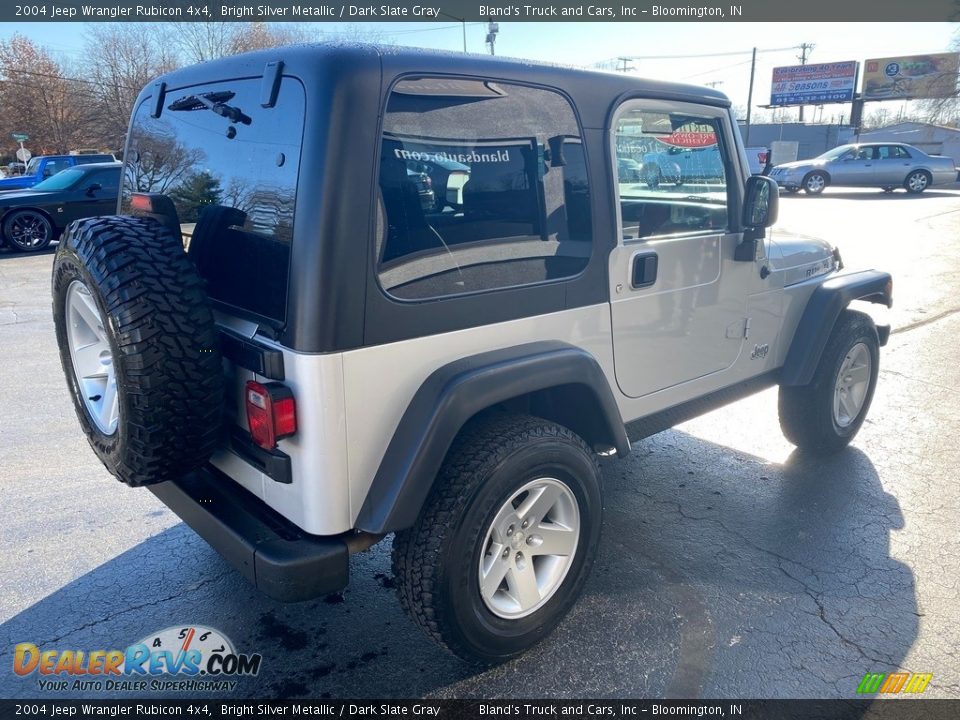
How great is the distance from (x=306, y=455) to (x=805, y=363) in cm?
296

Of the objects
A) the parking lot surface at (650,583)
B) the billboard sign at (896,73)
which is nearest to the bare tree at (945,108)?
the billboard sign at (896,73)

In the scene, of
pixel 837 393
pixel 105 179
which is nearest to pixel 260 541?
pixel 837 393

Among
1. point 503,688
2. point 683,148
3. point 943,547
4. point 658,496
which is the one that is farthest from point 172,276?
point 943,547

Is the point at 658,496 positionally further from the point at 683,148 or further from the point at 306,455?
the point at 306,455

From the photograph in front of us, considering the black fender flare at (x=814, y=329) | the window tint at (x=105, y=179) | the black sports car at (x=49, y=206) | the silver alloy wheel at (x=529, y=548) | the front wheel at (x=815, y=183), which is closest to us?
the silver alloy wheel at (x=529, y=548)

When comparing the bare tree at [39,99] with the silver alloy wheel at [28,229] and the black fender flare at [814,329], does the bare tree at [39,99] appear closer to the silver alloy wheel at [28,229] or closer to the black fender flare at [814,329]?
the silver alloy wheel at [28,229]

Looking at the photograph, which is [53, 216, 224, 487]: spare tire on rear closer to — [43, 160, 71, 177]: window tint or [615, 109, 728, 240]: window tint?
[615, 109, 728, 240]: window tint

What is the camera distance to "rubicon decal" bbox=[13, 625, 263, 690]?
2494 millimetres

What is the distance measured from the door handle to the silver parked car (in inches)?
887

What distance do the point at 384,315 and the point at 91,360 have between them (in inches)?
51.2

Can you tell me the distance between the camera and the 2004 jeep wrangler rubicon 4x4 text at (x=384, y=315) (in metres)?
2.05

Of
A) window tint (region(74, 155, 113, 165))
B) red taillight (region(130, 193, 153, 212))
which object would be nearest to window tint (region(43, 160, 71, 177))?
window tint (region(74, 155, 113, 165))

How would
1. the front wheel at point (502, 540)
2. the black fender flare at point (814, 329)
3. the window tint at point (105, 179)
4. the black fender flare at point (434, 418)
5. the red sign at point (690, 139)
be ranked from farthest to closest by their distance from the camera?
1. the window tint at point (105, 179)
2. the black fender flare at point (814, 329)
3. the red sign at point (690, 139)
4. the front wheel at point (502, 540)
5. the black fender flare at point (434, 418)

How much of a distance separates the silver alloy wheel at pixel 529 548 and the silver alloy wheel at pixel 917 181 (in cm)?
2514
